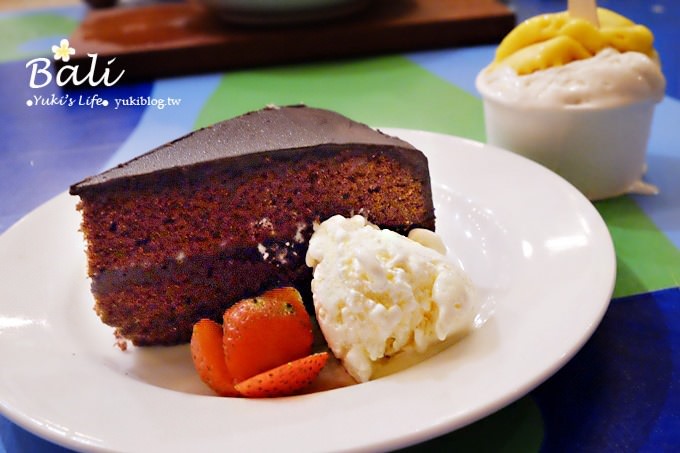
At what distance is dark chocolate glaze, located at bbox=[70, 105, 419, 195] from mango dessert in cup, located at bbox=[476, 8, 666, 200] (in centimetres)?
41

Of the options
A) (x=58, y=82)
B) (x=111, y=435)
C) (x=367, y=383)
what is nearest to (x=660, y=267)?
(x=367, y=383)

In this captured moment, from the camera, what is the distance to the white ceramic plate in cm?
79

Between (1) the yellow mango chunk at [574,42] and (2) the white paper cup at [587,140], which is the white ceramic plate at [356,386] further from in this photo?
(1) the yellow mango chunk at [574,42]

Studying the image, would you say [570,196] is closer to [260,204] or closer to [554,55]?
[554,55]

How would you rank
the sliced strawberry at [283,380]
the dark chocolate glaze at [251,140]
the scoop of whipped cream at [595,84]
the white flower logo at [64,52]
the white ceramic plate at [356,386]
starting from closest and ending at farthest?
1. the white ceramic plate at [356,386]
2. the sliced strawberry at [283,380]
3. the dark chocolate glaze at [251,140]
4. the scoop of whipped cream at [595,84]
5. the white flower logo at [64,52]

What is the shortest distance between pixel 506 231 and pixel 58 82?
6.51ft

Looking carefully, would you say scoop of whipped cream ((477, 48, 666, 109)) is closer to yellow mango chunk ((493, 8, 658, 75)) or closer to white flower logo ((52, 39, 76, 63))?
yellow mango chunk ((493, 8, 658, 75))

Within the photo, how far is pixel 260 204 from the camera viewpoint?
1.18 metres

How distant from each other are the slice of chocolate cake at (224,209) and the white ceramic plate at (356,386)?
9 centimetres

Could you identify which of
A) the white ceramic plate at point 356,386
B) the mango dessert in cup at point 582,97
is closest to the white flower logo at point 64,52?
the white ceramic plate at point 356,386

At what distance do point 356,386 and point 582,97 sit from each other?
0.85 metres

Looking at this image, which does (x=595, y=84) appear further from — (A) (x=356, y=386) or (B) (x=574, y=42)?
(A) (x=356, y=386)

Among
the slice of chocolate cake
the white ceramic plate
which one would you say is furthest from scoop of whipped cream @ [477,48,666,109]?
the slice of chocolate cake

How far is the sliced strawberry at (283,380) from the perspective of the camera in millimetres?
917
